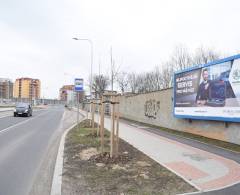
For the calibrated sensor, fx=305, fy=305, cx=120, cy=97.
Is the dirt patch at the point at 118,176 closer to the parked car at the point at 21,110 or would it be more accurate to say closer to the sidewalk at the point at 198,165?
the sidewalk at the point at 198,165

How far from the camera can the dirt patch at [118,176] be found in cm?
621

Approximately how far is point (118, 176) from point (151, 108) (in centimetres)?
1687

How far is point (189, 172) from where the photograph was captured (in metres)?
7.72

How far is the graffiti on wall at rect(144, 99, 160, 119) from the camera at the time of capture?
2265 centimetres

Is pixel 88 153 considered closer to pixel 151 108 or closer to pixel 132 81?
pixel 151 108

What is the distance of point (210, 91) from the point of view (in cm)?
1470

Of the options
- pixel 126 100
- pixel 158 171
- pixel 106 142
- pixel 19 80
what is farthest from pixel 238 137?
pixel 19 80

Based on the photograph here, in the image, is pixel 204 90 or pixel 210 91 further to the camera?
pixel 204 90

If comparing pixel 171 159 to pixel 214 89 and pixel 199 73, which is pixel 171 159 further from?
pixel 199 73

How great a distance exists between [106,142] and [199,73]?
6538 mm

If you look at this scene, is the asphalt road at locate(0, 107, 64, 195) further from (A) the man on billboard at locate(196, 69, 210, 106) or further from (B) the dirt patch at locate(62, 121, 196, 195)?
(A) the man on billboard at locate(196, 69, 210, 106)

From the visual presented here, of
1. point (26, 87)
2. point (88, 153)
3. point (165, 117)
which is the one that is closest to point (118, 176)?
point (88, 153)

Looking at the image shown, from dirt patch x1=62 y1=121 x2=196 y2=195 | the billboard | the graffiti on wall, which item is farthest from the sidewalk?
the graffiti on wall

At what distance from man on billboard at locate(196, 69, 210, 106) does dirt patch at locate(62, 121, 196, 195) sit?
6446mm
